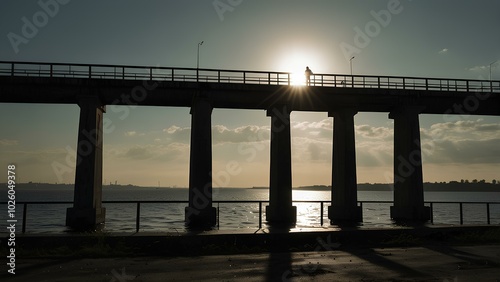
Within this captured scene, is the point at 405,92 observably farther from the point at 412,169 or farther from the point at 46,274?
the point at 46,274

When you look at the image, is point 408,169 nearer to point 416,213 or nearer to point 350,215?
point 416,213

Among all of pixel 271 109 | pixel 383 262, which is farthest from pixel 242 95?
pixel 383 262

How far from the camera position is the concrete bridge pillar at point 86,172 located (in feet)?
97.4

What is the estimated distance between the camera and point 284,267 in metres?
11.8

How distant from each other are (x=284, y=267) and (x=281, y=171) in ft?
69.2

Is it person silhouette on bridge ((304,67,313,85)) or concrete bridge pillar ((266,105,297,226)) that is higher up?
person silhouette on bridge ((304,67,313,85))

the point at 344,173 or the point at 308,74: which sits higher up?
the point at 308,74

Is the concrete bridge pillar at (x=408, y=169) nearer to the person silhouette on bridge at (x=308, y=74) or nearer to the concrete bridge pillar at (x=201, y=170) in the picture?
the person silhouette on bridge at (x=308, y=74)

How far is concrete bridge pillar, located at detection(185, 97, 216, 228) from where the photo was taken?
1191 inches

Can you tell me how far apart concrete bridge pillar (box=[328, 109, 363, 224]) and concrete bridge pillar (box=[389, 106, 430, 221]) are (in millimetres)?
3607

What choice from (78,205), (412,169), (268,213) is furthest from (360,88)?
(78,205)

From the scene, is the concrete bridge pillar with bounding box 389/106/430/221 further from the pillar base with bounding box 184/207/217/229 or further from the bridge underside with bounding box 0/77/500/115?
the pillar base with bounding box 184/207/217/229

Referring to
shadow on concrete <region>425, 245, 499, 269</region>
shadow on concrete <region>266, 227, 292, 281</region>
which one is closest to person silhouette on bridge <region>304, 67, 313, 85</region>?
shadow on concrete <region>425, 245, 499, 269</region>

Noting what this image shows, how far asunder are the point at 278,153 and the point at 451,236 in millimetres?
16060
